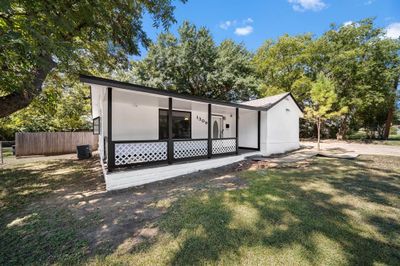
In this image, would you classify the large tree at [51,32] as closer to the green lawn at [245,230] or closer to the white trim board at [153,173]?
the green lawn at [245,230]

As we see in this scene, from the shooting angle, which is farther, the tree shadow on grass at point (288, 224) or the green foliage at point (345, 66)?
the green foliage at point (345, 66)

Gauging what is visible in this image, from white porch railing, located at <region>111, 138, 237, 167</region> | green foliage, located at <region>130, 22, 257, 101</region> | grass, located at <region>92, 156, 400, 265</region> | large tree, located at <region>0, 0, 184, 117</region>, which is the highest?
green foliage, located at <region>130, 22, 257, 101</region>

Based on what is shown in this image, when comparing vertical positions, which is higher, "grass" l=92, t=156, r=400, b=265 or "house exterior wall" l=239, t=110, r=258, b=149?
"house exterior wall" l=239, t=110, r=258, b=149

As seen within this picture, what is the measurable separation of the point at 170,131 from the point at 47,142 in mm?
10704

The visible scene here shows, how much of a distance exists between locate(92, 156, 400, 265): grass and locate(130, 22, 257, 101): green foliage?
47.3 ft

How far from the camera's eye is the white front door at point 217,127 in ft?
39.4

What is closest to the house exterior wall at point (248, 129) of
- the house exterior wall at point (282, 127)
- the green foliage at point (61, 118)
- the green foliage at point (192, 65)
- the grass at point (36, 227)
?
the house exterior wall at point (282, 127)

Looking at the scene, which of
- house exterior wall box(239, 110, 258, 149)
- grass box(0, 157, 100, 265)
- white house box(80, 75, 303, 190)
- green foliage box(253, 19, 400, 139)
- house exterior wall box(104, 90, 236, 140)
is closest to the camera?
grass box(0, 157, 100, 265)

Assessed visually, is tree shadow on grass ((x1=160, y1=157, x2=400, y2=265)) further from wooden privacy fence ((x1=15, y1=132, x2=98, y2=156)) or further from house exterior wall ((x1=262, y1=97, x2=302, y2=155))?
wooden privacy fence ((x1=15, y1=132, x2=98, y2=156))

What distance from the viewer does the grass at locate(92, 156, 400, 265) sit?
8.20 feet

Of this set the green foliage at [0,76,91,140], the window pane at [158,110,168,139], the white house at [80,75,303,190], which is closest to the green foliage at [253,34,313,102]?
the white house at [80,75,303,190]

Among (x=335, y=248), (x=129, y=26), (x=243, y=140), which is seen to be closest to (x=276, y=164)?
(x=243, y=140)

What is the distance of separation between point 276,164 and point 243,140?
385 centimetres

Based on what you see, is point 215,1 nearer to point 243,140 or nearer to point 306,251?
point 243,140
